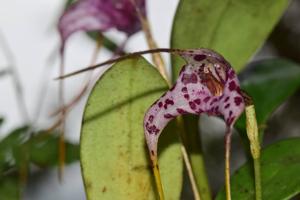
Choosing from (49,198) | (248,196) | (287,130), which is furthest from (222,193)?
(49,198)

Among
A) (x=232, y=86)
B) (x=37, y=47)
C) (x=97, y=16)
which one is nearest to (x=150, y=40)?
(x=97, y=16)

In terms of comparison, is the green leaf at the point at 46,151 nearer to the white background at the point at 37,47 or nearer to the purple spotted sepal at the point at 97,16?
the purple spotted sepal at the point at 97,16

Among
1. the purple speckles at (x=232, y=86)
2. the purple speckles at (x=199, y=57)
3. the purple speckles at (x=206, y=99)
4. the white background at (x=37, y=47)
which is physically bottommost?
the white background at (x=37, y=47)

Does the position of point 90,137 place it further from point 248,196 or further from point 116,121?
point 248,196

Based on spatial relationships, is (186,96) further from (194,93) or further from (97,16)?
(97,16)

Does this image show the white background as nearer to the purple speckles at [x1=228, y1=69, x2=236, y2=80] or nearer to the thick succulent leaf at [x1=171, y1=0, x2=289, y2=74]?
the thick succulent leaf at [x1=171, y1=0, x2=289, y2=74]

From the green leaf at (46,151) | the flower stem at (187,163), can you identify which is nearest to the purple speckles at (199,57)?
the flower stem at (187,163)

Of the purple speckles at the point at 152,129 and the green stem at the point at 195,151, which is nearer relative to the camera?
the purple speckles at the point at 152,129
